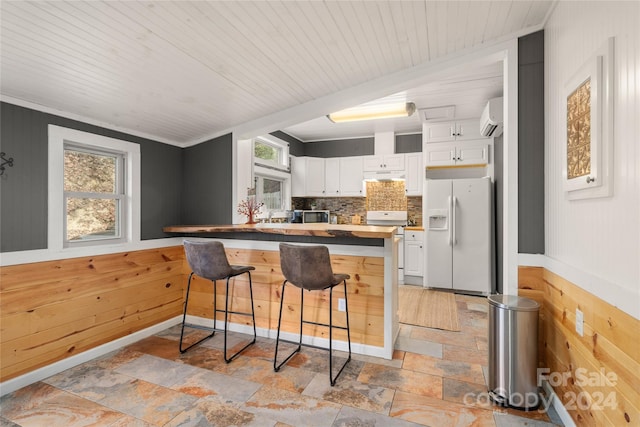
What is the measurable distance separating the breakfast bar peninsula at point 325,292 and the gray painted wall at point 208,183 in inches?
9.7

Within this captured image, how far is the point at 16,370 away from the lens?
2180mm

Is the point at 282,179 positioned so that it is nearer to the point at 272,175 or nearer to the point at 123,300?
the point at 272,175

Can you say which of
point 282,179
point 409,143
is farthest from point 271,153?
point 409,143

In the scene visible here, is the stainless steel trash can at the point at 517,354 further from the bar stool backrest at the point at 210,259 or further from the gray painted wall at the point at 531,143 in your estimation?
the bar stool backrest at the point at 210,259

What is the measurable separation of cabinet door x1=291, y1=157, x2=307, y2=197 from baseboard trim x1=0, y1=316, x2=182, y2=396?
3.24 metres

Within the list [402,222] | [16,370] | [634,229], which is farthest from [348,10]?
[402,222]

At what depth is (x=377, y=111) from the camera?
395 cm

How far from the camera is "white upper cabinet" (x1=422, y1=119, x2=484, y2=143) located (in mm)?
4609

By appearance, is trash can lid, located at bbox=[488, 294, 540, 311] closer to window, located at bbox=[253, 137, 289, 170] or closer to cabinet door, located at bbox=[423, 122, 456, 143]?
cabinet door, located at bbox=[423, 122, 456, 143]

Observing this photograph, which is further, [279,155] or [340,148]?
[340,148]

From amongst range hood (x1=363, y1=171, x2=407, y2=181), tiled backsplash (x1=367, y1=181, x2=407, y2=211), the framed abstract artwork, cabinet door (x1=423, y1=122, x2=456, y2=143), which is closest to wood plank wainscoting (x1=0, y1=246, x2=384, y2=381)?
the framed abstract artwork

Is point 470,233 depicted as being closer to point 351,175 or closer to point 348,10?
point 351,175

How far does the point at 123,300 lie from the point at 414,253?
3.88 m

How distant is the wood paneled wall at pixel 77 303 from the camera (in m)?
2.17
